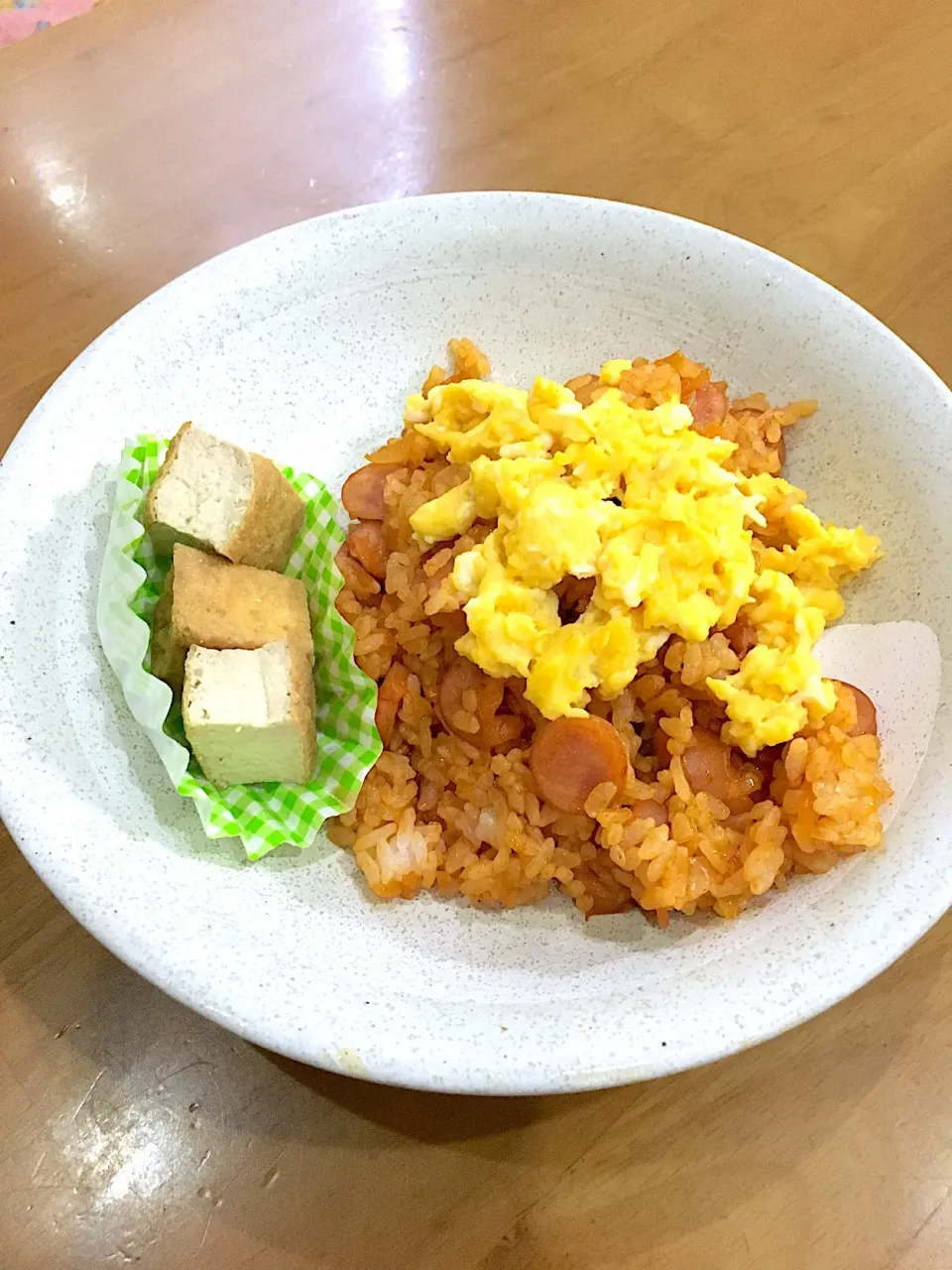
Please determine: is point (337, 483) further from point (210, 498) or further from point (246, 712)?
point (246, 712)

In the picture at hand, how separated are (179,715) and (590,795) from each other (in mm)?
672

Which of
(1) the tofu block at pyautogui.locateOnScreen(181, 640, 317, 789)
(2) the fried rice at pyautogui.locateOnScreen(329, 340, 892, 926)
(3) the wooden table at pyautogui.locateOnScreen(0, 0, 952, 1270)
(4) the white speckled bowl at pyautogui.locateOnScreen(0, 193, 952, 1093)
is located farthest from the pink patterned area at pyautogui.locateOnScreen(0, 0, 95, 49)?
(1) the tofu block at pyautogui.locateOnScreen(181, 640, 317, 789)

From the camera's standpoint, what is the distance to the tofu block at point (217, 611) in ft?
4.75

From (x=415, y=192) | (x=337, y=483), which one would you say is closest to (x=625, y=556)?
(x=337, y=483)

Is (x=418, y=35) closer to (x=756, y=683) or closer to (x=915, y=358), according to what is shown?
(x=915, y=358)

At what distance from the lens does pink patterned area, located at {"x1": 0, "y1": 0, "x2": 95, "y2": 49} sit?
2795 mm

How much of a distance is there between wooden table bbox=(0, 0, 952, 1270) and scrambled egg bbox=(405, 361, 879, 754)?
0.56 metres

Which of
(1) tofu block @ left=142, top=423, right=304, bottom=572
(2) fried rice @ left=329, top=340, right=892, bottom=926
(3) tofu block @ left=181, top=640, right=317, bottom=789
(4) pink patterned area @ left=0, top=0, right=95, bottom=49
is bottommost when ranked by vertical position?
(2) fried rice @ left=329, top=340, right=892, bottom=926

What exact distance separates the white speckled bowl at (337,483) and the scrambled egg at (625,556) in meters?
0.19

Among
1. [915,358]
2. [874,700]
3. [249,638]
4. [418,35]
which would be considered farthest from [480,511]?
[418,35]

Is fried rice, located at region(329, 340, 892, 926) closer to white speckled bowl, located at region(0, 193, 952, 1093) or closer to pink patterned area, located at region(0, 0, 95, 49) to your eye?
white speckled bowl, located at region(0, 193, 952, 1093)

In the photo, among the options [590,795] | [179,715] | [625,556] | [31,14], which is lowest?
[590,795]

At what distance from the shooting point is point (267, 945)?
1286 mm

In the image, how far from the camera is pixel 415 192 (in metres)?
2.33
